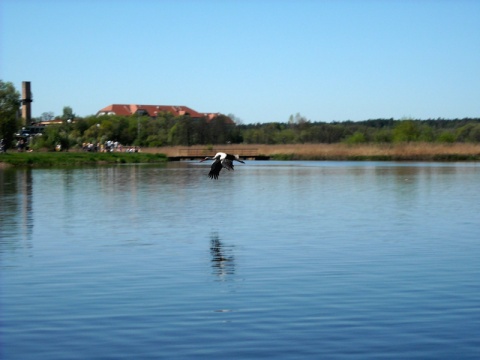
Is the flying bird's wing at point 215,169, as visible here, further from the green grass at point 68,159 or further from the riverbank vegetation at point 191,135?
the riverbank vegetation at point 191,135

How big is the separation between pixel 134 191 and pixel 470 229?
55.8ft

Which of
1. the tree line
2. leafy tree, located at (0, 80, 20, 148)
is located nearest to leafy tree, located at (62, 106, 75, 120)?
the tree line

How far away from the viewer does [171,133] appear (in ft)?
395

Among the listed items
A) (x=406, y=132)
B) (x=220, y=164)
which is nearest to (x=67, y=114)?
(x=406, y=132)

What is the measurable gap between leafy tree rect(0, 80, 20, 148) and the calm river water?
51421 millimetres

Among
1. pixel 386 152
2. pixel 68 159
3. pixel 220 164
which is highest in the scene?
pixel 220 164

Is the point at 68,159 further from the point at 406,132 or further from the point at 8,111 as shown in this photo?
the point at 406,132

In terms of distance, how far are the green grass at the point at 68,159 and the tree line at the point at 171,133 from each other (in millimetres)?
9157

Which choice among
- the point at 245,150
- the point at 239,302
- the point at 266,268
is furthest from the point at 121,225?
the point at 245,150

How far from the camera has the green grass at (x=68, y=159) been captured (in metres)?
64.1

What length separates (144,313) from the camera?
1083 cm

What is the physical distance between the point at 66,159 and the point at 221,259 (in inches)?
2137

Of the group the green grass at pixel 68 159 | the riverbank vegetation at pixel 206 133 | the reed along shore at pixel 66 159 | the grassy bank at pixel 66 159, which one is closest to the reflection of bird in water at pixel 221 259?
the reed along shore at pixel 66 159

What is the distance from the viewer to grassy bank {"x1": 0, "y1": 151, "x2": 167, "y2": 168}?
63.7 meters
